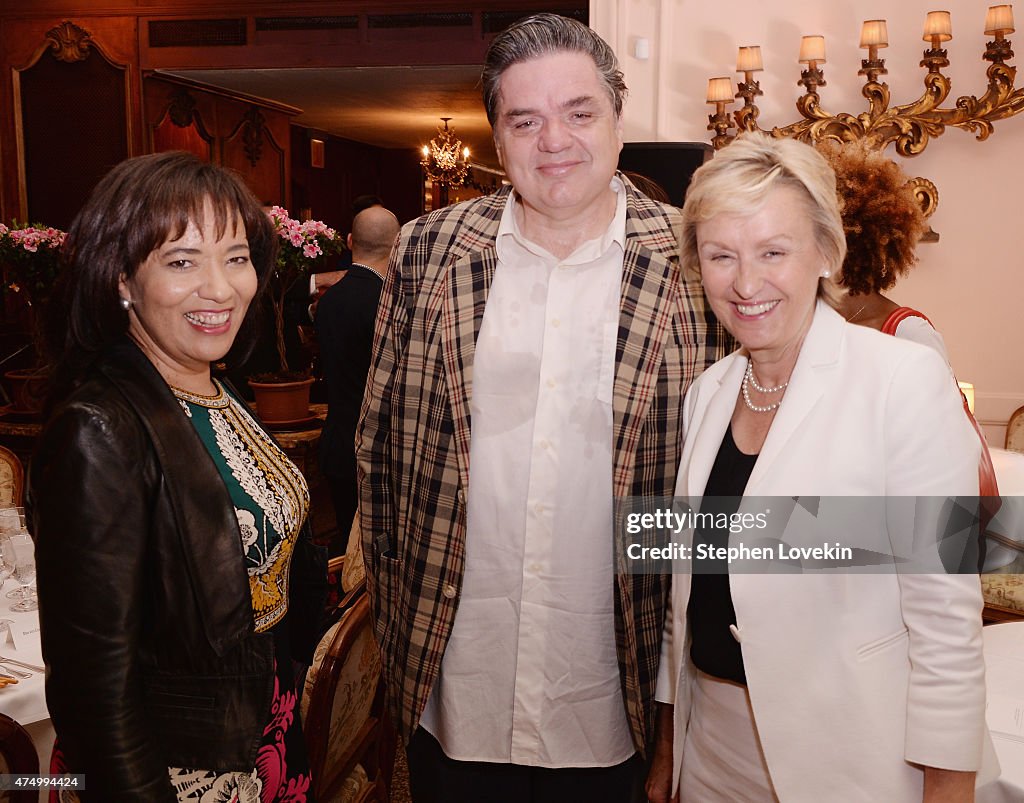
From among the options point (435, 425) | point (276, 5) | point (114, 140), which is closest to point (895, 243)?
point (435, 425)

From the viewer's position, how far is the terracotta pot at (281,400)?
4.87 meters

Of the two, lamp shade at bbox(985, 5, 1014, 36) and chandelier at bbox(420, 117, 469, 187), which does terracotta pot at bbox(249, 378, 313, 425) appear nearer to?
lamp shade at bbox(985, 5, 1014, 36)

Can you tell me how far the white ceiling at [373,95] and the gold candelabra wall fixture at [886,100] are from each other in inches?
109

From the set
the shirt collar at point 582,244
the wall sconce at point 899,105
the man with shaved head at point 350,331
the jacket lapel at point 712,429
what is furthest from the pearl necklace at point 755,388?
the wall sconce at point 899,105

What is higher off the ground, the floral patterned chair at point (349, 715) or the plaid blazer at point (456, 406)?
the plaid blazer at point (456, 406)

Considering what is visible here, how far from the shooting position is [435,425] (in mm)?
1795

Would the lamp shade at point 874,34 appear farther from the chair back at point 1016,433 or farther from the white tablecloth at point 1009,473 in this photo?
the white tablecloth at point 1009,473

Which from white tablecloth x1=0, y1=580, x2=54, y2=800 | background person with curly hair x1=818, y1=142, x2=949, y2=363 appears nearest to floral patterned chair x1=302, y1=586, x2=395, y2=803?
white tablecloth x1=0, y1=580, x2=54, y2=800

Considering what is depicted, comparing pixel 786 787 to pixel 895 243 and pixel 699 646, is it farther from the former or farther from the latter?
pixel 895 243

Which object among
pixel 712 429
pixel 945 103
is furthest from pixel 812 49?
pixel 712 429

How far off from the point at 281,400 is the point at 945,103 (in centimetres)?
389

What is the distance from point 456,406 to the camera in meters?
1.76

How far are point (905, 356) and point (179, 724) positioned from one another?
1254mm

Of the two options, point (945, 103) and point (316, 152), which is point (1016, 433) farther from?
point (316, 152)
